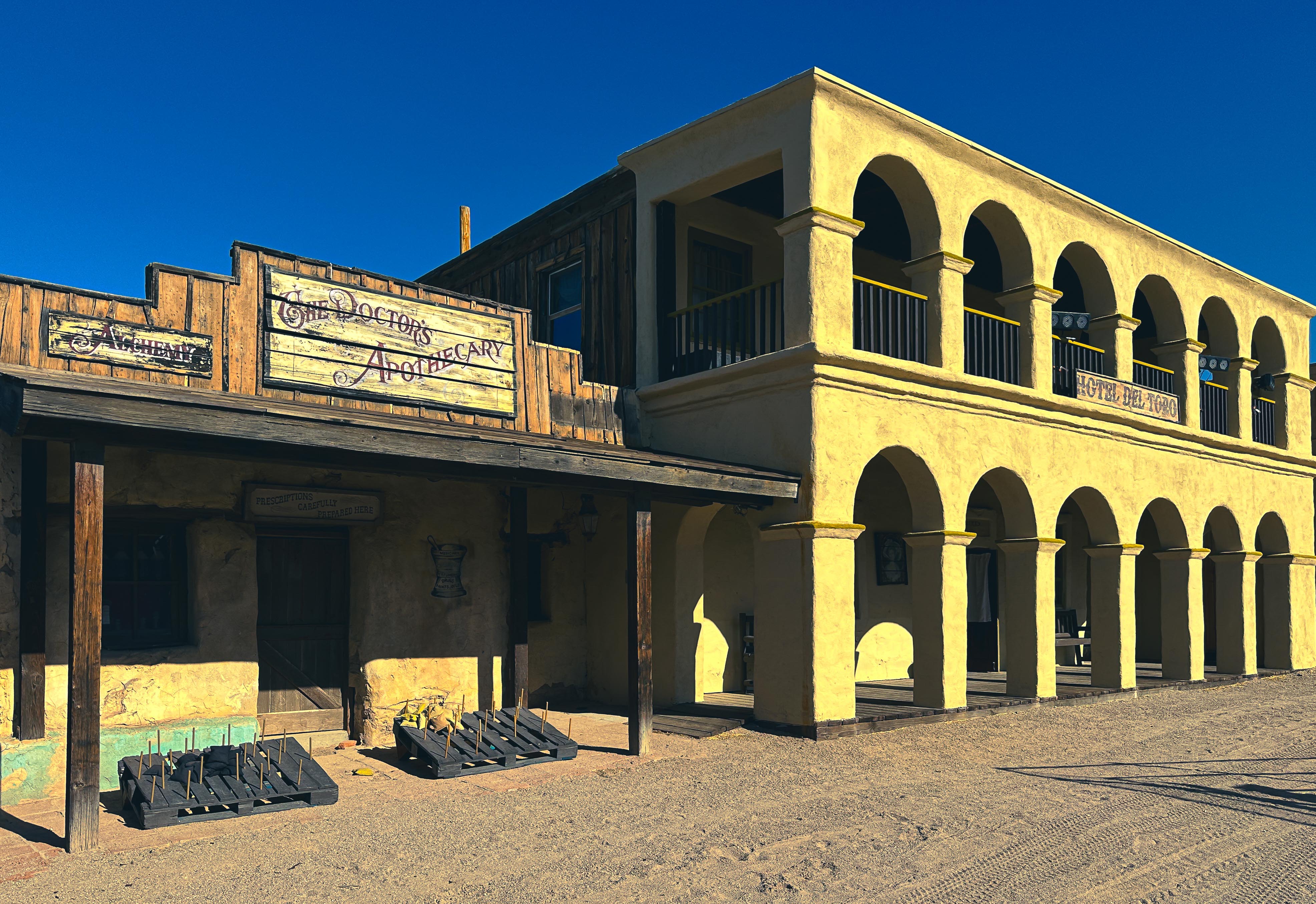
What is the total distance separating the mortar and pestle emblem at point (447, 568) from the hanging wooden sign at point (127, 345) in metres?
3.00

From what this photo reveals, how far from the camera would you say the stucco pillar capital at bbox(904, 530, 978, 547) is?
446 inches

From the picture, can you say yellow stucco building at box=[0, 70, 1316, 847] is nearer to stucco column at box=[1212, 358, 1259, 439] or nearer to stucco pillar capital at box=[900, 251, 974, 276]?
stucco pillar capital at box=[900, 251, 974, 276]

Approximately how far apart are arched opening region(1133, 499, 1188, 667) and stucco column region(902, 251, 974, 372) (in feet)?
18.0

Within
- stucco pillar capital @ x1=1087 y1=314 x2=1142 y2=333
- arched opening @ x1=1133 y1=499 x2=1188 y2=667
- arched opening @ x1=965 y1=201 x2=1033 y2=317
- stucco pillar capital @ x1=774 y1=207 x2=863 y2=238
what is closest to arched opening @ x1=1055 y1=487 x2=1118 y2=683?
arched opening @ x1=1133 y1=499 x2=1188 y2=667

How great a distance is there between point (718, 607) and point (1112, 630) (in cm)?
534

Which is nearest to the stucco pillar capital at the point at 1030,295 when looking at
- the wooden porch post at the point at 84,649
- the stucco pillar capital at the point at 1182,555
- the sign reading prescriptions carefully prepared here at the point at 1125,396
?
the sign reading prescriptions carefully prepared here at the point at 1125,396

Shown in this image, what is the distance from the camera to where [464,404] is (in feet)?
34.2

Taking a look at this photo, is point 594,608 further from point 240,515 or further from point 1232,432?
point 1232,432

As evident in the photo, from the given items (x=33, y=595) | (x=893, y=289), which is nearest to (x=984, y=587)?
(x=893, y=289)

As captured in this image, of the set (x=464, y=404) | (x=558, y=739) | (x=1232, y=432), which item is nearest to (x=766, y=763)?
(x=558, y=739)

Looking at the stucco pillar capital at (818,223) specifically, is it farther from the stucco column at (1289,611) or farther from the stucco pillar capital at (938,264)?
the stucco column at (1289,611)

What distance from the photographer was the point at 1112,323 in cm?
1436

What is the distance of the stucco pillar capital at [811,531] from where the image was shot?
10.1 meters

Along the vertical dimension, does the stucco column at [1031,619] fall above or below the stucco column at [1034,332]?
below
